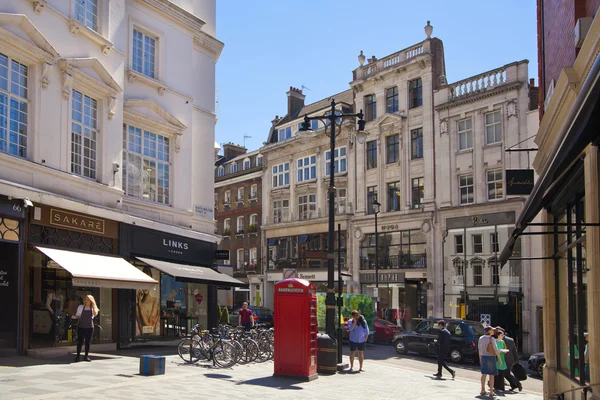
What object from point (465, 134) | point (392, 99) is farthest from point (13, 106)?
point (392, 99)

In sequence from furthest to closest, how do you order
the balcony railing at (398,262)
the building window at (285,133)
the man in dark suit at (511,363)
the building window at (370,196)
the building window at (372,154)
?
the building window at (285,133), the building window at (372,154), the building window at (370,196), the balcony railing at (398,262), the man in dark suit at (511,363)

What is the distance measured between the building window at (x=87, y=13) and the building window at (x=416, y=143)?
1065 inches

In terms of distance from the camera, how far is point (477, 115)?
3884cm

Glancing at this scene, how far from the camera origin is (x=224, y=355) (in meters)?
17.1

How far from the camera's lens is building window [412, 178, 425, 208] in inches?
1666

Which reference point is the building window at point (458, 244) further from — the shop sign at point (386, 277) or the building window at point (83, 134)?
the building window at point (83, 134)

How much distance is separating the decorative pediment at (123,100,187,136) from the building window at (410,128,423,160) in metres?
22.4

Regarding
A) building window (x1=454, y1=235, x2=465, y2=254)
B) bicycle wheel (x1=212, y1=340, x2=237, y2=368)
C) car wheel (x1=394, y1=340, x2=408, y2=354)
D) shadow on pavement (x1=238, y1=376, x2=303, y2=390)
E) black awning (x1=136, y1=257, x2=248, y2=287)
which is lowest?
car wheel (x1=394, y1=340, x2=408, y2=354)

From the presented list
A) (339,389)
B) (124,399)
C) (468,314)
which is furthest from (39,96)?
(468,314)

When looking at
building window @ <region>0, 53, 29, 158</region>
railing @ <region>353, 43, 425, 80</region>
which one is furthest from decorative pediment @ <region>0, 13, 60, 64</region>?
railing @ <region>353, 43, 425, 80</region>

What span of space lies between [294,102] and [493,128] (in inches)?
934

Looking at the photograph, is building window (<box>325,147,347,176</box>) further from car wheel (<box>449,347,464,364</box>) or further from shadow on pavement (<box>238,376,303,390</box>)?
shadow on pavement (<box>238,376,303,390</box>)

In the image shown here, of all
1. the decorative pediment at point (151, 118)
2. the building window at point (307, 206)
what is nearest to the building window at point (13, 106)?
the decorative pediment at point (151, 118)

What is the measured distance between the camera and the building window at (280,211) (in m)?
53.5
